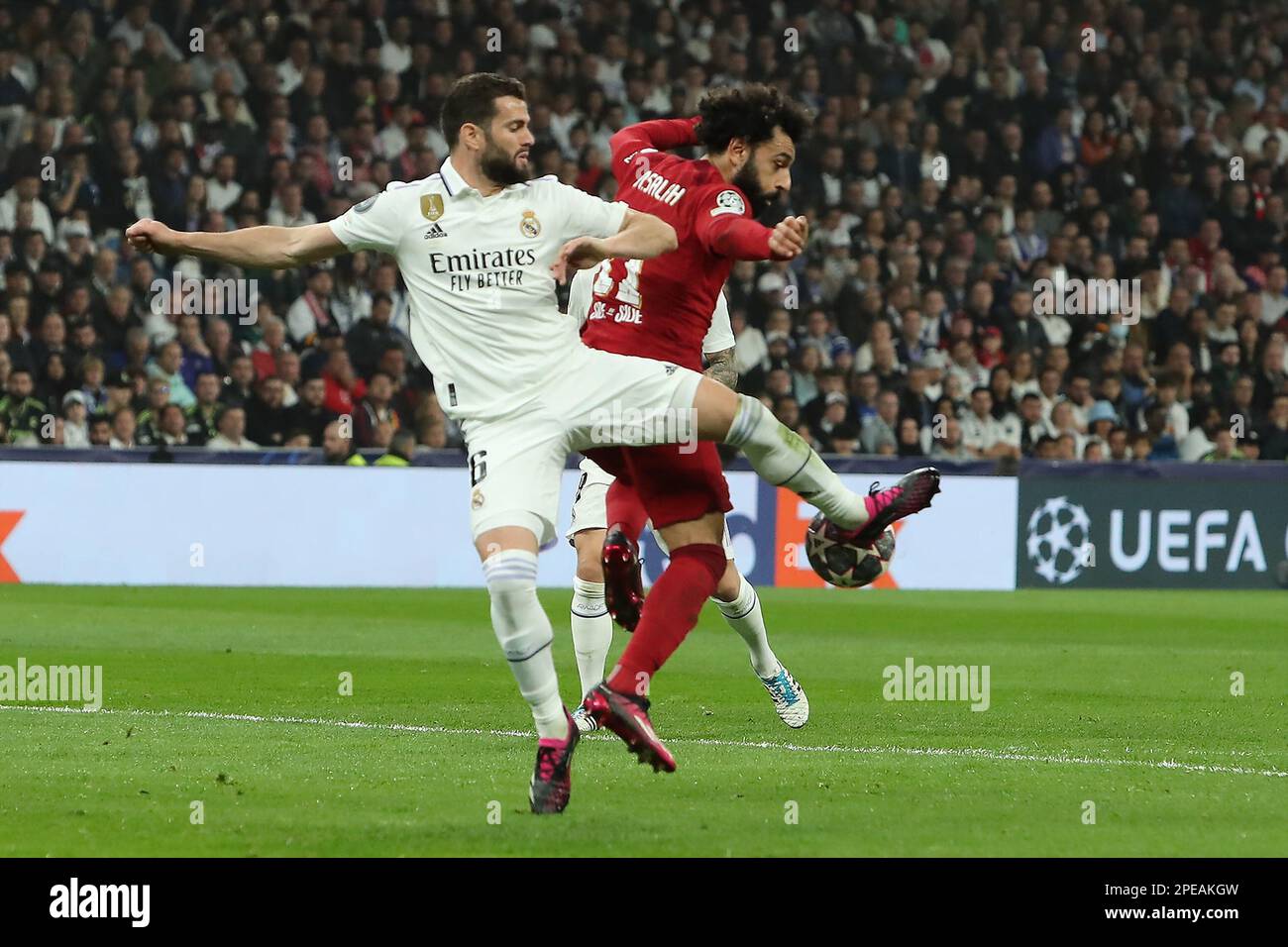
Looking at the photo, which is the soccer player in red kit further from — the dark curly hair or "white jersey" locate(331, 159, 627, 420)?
"white jersey" locate(331, 159, 627, 420)

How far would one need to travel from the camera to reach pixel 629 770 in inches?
285

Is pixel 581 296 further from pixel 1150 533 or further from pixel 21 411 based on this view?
pixel 1150 533

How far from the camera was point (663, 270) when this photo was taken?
297 inches

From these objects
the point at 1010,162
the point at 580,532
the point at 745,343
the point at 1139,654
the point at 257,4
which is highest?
the point at 257,4

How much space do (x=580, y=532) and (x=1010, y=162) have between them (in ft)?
48.6

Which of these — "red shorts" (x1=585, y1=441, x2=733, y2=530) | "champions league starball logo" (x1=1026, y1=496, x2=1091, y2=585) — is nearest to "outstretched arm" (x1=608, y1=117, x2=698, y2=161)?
"red shorts" (x1=585, y1=441, x2=733, y2=530)

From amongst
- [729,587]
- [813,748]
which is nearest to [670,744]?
[813,748]

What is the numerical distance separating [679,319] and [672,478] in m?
0.86

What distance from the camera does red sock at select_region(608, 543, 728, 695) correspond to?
21.3 ft

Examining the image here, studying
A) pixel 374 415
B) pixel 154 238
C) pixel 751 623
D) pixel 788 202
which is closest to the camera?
pixel 154 238

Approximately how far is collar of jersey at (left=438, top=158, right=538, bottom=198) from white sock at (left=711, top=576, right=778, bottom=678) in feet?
7.55

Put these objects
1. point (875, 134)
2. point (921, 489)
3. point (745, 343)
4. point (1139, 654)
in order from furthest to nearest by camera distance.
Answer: point (875, 134), point (745, 343), point (1139, 654), point (921, 489)

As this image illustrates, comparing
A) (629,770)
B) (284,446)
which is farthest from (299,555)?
(629,770)

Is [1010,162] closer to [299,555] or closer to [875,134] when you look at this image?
[875,134]
